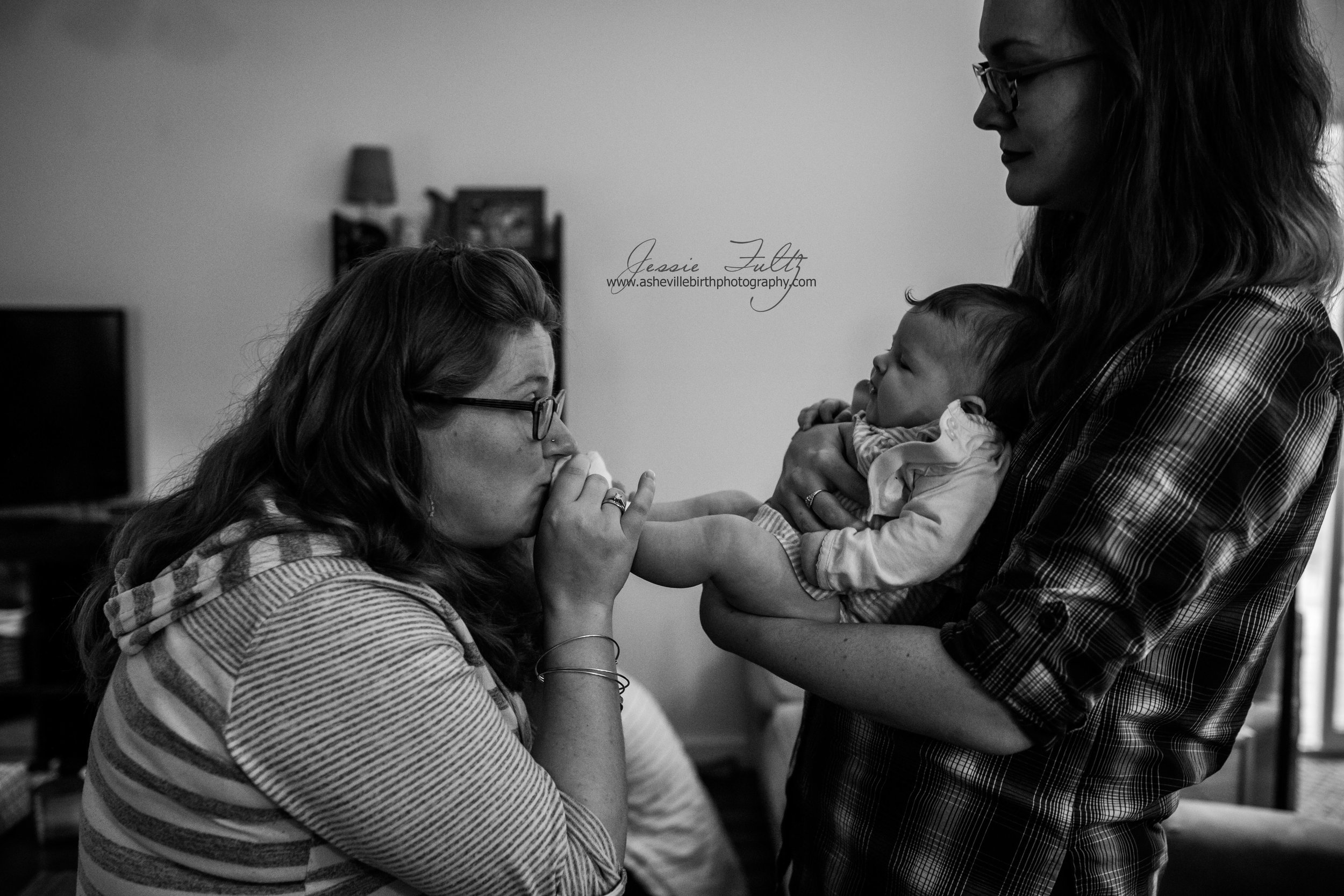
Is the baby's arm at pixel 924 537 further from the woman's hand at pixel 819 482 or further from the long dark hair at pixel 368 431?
the long dark hair at pixel 368 431

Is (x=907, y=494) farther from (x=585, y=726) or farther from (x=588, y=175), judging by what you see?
(x=588, y=175)

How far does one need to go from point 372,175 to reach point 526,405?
2.17 m

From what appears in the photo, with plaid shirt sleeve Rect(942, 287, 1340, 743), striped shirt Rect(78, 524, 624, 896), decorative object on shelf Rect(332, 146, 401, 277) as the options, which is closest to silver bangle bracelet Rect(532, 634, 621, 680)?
striped shirt Rect(78, 524, 624, 896)

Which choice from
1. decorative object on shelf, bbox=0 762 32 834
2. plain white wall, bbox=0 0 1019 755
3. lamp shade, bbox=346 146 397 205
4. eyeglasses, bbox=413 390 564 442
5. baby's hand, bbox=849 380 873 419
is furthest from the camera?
lamp shade, bbox=346 146 397 205

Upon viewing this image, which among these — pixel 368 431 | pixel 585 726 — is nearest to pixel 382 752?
pixel 585 726

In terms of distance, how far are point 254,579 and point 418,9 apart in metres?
2.17

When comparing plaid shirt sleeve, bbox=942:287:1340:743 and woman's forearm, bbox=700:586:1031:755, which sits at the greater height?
plaid shirt sleeve, bbox=942:287:1340:743

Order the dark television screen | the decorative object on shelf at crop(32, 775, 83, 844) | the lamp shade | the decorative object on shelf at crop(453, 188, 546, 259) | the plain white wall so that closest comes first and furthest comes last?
the plain white wall → the decorative object on shelf at crop(32, 775, 83, 844) → the decorative object on shelf at crop(453, 188, 546, 259) → the lamp shade → the dark television screen

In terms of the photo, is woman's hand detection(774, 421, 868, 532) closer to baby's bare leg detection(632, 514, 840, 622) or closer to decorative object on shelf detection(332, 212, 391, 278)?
baby's bare leg detection(632, 514, 840, 622)

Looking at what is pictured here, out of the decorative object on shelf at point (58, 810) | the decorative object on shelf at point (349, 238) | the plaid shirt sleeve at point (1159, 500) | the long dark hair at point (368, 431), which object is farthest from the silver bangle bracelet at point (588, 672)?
the decorative object on shelf at point (349, 238)

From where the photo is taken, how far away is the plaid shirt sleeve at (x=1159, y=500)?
2.44 feet

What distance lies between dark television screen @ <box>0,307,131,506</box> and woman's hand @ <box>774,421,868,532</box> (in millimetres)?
2880

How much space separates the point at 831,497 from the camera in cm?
111

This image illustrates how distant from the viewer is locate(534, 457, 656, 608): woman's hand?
1.02 metres
